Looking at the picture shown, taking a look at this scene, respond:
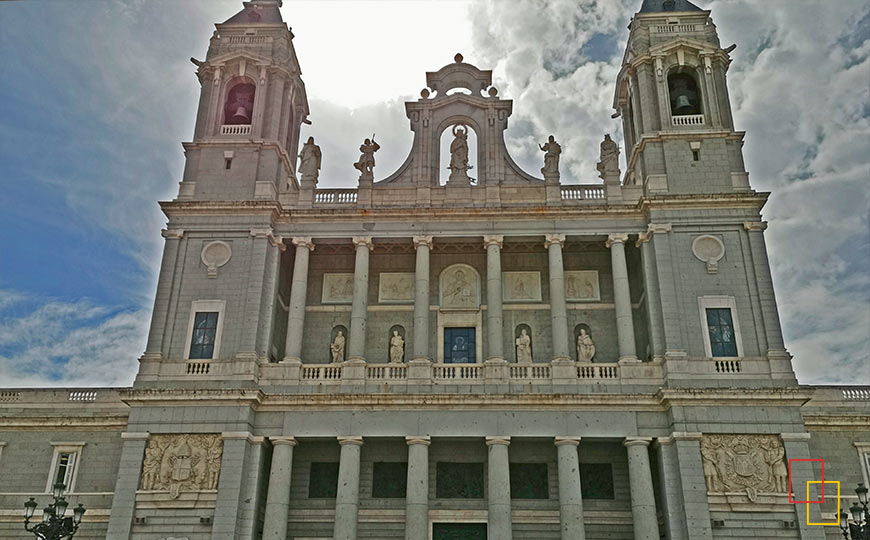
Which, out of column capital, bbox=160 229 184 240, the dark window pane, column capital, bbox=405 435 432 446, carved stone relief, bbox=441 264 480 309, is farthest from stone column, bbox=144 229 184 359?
the dark window pane

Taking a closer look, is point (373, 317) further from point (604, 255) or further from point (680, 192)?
point (680, 192)

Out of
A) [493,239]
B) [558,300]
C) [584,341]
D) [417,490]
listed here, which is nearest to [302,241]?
[493,239]

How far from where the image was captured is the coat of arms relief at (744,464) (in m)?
25.5

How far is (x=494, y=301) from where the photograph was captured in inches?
1160

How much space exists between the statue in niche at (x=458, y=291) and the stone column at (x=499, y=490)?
6473 millimetres

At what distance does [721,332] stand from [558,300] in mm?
5892

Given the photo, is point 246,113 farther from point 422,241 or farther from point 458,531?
point 458,531

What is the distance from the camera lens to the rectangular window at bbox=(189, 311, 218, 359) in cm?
2877

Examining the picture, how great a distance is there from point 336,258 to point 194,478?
10.5m

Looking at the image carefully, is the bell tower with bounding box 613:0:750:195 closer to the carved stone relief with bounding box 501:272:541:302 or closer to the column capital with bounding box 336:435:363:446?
the carved stone relief with bounding box 501:272:541:302

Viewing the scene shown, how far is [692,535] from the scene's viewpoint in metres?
24.8

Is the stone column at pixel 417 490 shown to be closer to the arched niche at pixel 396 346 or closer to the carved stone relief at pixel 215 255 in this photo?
the arched niche at pixel 396 346

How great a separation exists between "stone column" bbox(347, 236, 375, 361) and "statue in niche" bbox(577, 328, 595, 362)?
816cm

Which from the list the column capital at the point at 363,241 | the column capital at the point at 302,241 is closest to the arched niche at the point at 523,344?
the column capital at the point at 363,241
